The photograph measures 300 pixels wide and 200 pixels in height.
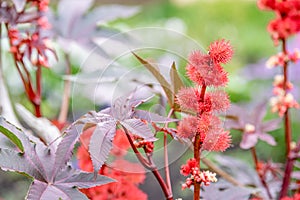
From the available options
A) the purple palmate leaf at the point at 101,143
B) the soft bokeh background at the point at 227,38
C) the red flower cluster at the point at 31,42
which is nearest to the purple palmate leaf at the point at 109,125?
the purple palmate leaf at the point at 101,143

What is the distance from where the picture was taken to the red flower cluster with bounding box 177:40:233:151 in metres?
0.41

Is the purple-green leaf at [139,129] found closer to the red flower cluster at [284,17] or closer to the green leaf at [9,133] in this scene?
the green leaf at [9,133]

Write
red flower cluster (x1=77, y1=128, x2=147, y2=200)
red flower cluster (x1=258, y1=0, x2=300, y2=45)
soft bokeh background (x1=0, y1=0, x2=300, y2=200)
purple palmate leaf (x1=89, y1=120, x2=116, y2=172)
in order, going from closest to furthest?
purple palmate leaf (x1=89, y1=120, x2=116, y2=172)
red flower cluster (x1=77, y1=128, x2=147, y2=200)
red flower cluster (x1=258, y1=0, x2=300, y2=45)
soft bokeh background (x1=0, y1=0, x2=300, y2=200)

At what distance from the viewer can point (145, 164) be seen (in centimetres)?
47

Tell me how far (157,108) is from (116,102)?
0.27ft

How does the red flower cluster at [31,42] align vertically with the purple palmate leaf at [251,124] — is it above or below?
above

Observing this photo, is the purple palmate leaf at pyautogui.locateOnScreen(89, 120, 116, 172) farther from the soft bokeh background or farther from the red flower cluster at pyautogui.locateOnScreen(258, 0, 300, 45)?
the soft bokeh background

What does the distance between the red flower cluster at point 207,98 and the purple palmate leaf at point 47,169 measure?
0.24 ft

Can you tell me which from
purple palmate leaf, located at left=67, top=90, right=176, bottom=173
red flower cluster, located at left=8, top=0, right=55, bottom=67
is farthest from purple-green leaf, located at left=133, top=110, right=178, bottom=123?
red flower cluster, located at left=8, top=0, right=55, bottom=67

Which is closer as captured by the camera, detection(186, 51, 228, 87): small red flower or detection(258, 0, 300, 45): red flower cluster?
detection(186, 51, 228, 87): small red flower

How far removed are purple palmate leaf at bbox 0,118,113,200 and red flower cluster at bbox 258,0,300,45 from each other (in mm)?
300

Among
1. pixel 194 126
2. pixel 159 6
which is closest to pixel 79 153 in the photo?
pixel 194 126

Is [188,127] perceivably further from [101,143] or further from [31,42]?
[31,42]

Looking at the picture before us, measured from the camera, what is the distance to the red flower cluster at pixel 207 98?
414 mm
